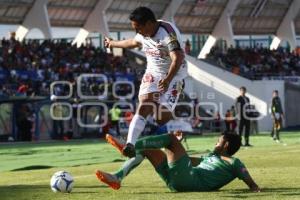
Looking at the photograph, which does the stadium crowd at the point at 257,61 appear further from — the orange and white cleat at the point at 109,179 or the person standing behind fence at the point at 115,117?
the orange and white cleat at the point at 109,179

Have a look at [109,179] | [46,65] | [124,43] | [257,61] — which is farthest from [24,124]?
[257,61]

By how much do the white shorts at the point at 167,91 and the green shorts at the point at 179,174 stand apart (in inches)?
31.4

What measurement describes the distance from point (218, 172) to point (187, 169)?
0.43 metres

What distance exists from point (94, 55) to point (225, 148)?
140 feet

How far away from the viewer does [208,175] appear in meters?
9.97

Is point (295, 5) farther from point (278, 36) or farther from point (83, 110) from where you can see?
point (83, 110)

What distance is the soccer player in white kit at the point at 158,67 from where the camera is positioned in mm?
9914

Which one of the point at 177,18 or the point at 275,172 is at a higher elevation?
the point at 177,18

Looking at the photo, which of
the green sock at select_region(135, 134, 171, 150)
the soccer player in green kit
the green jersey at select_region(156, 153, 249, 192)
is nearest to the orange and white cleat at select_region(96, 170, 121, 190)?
the soccer player in green kit

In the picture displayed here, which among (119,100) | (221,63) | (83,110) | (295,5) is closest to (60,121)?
(83,110)

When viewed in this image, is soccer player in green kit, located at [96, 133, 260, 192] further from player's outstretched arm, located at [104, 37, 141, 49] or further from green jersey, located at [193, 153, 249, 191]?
player's outstretched arm, located at [104, 37, 141, 49]

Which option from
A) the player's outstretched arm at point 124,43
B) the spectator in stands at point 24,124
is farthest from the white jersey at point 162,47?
the spectator in stands at point 24,124

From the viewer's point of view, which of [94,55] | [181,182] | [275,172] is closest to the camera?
[181,182]

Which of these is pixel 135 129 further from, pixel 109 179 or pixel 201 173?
pixel 201 173
